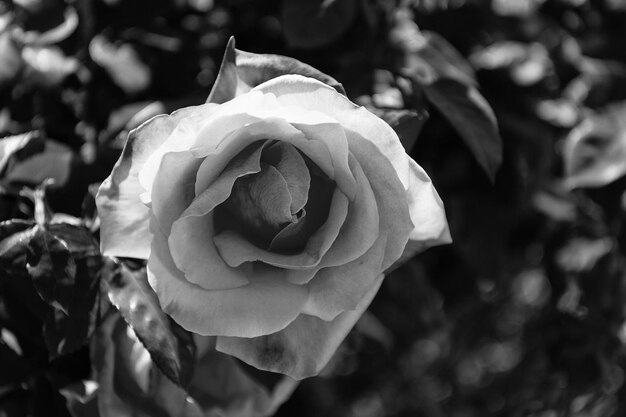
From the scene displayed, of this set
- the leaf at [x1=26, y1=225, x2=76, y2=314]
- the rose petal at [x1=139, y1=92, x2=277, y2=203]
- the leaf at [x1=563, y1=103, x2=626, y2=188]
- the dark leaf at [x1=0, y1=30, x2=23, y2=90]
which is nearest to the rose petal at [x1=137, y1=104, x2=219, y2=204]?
A: the rose petal at [x1=139, y1=92, x2=277, y2=203]

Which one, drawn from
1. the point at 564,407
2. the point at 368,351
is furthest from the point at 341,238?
the point at 368,351

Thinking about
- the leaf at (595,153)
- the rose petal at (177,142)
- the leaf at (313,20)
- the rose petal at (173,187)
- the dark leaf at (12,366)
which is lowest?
the leaf at (595,153)

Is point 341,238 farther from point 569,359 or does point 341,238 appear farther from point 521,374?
point 521,374

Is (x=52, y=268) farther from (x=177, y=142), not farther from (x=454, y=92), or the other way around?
(x=454, y=92)

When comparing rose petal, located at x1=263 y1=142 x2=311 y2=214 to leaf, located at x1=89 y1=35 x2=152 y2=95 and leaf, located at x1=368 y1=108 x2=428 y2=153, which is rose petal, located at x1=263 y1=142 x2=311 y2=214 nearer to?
leaf, located at x1=368 y1=108 x2=428 y2=153

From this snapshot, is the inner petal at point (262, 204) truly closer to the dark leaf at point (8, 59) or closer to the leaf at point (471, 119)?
the leaf at point (471, 119)

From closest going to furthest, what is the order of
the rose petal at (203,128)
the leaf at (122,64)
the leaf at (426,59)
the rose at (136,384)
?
the rose petal at (203,128) → the rose at (136,384) → the leaf at (426,59) → the leaf at (122,64)

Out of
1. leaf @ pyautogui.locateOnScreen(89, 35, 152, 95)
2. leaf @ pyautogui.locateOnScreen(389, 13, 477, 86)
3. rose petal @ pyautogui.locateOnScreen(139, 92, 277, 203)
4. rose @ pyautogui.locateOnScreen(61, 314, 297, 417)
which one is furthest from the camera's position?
leaf @ pyautogui.locateOnScreen(89, 35, 152, 95)

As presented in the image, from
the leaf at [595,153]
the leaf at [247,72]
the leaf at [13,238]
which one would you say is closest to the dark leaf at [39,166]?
the leaf at [13,238]
